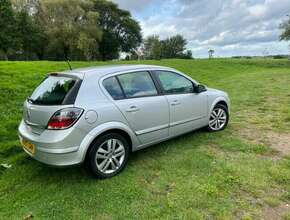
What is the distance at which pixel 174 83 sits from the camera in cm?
476

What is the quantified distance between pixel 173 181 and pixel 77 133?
1.39 m

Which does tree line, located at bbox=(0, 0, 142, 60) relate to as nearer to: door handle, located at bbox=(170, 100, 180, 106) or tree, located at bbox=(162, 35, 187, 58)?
tree, located at bbox=(162, 35, 187, 58)

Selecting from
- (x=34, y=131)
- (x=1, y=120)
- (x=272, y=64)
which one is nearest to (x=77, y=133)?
(x=34, y=131)

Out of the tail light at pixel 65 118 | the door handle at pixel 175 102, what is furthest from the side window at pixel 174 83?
the tail light at pixel 65 118

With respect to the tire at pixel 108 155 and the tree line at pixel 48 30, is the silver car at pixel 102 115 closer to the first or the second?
the tire at pixel 108 155

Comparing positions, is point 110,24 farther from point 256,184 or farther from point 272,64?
point 256,184

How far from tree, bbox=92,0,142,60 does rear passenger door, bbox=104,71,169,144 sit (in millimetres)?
45829

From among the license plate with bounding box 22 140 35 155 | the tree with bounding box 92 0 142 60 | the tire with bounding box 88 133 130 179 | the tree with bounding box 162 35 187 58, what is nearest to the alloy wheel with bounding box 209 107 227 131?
the tire with bounding box 88 133 130 179

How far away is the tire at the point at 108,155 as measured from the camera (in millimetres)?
3596

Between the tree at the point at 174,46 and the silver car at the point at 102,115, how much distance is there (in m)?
58.8

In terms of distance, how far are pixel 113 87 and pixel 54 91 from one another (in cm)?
79

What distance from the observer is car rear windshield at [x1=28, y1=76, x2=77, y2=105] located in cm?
356

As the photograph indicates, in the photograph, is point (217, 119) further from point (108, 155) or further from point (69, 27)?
point (69, 27)

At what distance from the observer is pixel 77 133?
3.39 meters
